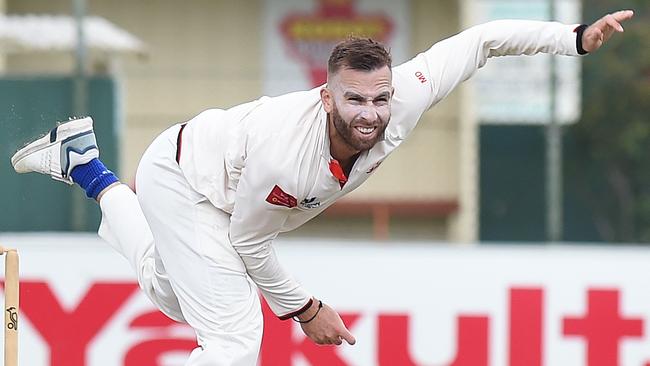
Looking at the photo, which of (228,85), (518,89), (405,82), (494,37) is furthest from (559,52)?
(228,85)

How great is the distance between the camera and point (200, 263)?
545cm

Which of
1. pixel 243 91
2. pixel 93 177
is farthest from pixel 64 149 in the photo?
pixel 243 91

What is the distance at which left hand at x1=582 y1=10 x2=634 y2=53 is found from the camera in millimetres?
5083

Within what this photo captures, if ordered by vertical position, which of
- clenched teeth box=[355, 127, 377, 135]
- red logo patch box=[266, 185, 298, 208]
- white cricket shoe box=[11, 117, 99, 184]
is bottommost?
red logo patch box=[266, 185, 298, 208]

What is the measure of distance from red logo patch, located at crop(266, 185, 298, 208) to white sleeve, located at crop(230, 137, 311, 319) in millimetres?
12

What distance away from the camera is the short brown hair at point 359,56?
192 inches

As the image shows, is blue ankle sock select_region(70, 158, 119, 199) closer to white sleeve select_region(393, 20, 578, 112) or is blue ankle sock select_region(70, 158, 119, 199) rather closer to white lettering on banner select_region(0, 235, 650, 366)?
white lettering on banner select_region(0, 235, 650, 366)

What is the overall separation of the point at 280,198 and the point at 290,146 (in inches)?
7.9

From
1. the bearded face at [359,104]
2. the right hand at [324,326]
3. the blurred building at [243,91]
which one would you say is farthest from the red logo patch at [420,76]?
the blurred building at [243,91]

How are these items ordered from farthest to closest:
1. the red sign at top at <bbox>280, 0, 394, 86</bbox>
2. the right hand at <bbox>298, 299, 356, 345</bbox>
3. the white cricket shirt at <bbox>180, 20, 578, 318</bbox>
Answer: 1. the red sign at top at <bbox>280, 0, 394, 86</bbox>
2. the right hand at <bbox>298, 299, 356, 345</bbox>
3. the white cricket shirt at <bbox>180, 20, 578, 318</bbox>

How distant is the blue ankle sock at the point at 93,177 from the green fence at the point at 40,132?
1933 millimetres

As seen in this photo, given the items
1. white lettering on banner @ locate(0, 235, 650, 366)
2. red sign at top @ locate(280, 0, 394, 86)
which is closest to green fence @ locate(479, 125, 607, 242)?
white lettering on banner @ locate(0, 235, 650, 366)

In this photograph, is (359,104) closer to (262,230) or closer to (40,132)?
(262,230)

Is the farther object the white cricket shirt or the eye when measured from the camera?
the white cricket shirt
